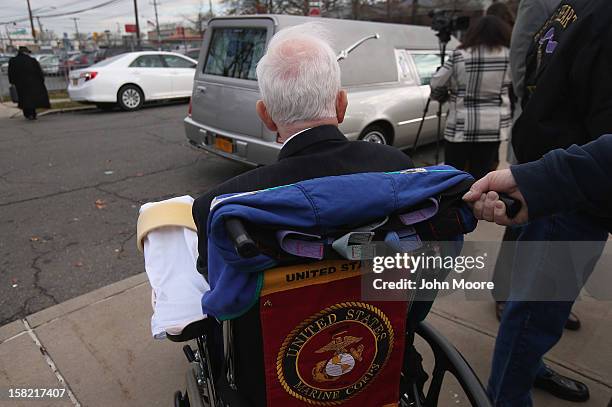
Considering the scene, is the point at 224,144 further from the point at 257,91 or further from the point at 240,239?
the point at 240,239

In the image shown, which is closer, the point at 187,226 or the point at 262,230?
the point at 262,230

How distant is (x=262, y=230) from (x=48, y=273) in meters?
3.10

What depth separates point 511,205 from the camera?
1069mm

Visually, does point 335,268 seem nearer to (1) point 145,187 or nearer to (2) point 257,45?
(2) point 257,45

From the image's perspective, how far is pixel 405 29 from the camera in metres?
5.95

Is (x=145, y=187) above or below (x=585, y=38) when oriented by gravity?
below

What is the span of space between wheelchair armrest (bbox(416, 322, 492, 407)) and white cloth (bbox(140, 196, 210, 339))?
73 cm

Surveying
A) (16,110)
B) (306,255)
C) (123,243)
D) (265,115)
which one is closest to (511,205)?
(306,255)

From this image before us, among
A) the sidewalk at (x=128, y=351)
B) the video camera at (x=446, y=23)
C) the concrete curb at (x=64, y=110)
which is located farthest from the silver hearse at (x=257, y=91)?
the concrete curb at (x=64, y=110)

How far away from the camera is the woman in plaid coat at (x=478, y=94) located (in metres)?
3.27

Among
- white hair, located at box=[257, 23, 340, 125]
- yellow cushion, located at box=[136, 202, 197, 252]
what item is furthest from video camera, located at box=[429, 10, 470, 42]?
yellow cushion, located at box=[136, 202, 197, 252]

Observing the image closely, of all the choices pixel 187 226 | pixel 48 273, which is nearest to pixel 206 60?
pixel 48 273

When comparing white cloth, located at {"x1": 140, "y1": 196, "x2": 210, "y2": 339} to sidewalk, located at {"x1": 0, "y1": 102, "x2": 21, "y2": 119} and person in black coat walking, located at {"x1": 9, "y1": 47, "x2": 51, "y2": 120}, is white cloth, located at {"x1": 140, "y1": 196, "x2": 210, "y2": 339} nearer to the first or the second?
person in black coat walking, located at {"x1": 9, "y1": 47, "x2": 51, "y2": 120}

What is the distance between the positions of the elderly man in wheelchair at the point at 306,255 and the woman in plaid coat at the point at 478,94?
7.25 ft
